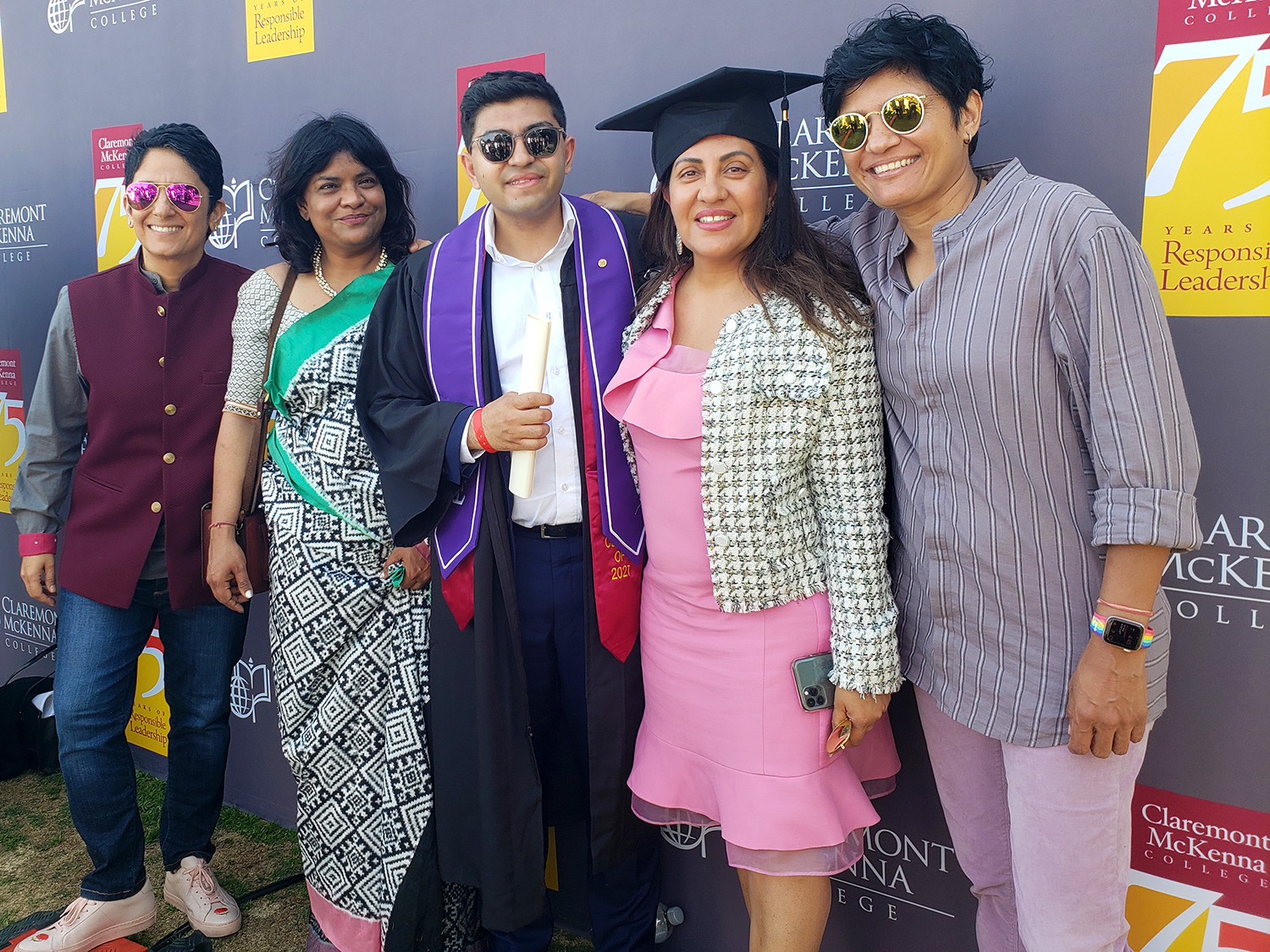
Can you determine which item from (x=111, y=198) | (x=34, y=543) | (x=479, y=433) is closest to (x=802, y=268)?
(x=479, y=433)

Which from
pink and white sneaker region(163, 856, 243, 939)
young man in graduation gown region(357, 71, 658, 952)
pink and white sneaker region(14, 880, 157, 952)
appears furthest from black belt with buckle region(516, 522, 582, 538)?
pink and white sneaker region(14, 880, 157, 952)

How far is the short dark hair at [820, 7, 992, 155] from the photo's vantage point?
1.58 metres

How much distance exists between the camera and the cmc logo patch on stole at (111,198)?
3.53 metres

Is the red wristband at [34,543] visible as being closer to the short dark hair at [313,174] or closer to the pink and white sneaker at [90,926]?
the pink and white sneaker at [90,926]

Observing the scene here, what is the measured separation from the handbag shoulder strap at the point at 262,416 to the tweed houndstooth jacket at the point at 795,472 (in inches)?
50.0

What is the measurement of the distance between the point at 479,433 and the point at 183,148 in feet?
4.59

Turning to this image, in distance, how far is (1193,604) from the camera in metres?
1.91

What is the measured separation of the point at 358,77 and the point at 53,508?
166 cm

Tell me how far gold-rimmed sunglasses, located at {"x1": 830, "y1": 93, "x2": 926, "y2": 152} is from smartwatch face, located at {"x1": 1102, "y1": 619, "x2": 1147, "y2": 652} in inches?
35.2

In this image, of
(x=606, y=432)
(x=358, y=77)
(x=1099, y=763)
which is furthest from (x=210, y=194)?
(x=1099, y=763)

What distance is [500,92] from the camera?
2.05 meters

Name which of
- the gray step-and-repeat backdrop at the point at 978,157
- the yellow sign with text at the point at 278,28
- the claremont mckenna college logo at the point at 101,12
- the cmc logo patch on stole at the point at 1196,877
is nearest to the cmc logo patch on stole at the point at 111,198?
the gray step-and-repeat backdrop at the point at 978,157

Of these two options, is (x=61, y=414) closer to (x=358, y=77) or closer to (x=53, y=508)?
(x=53, y=508)

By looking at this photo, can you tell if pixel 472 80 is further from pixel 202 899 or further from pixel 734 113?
pixel 202 899
